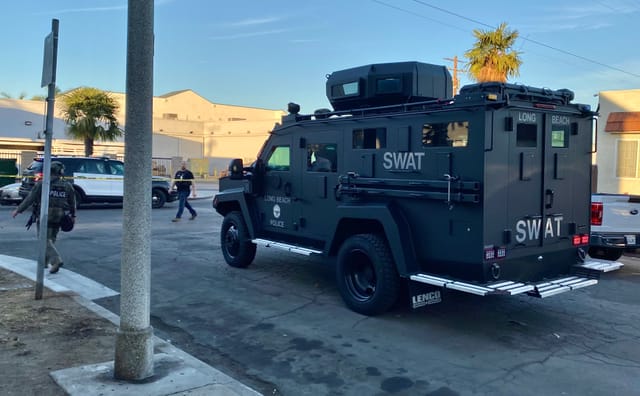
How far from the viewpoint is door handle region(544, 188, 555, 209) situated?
21.3 feet

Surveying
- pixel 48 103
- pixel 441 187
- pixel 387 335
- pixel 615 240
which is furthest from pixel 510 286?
pixel 48 103

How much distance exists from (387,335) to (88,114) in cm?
2814

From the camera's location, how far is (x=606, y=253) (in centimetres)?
1057

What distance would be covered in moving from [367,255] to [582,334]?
2.56 metres

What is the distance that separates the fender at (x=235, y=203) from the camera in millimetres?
9430

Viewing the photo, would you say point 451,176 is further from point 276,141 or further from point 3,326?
point 3,326

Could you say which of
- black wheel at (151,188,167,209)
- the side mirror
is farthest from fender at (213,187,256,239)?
black wheel at (151,188,167,209)

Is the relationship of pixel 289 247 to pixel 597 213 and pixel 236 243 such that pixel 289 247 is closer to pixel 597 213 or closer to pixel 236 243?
pixel 236 243

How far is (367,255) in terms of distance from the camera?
6.93 meters

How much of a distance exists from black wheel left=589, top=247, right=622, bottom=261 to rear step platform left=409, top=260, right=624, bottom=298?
3747 mm

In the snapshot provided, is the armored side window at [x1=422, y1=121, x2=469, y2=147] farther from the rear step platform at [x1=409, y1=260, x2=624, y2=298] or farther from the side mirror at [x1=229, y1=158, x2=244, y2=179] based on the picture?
the side mirror at [x1=229, y1=158, x2=244, y2=179]

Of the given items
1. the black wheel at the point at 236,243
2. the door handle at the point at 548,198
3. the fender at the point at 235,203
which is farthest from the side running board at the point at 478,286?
the black wheel at the point at 236,243

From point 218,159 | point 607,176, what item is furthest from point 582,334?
point 218,159

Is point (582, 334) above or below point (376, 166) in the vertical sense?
below
